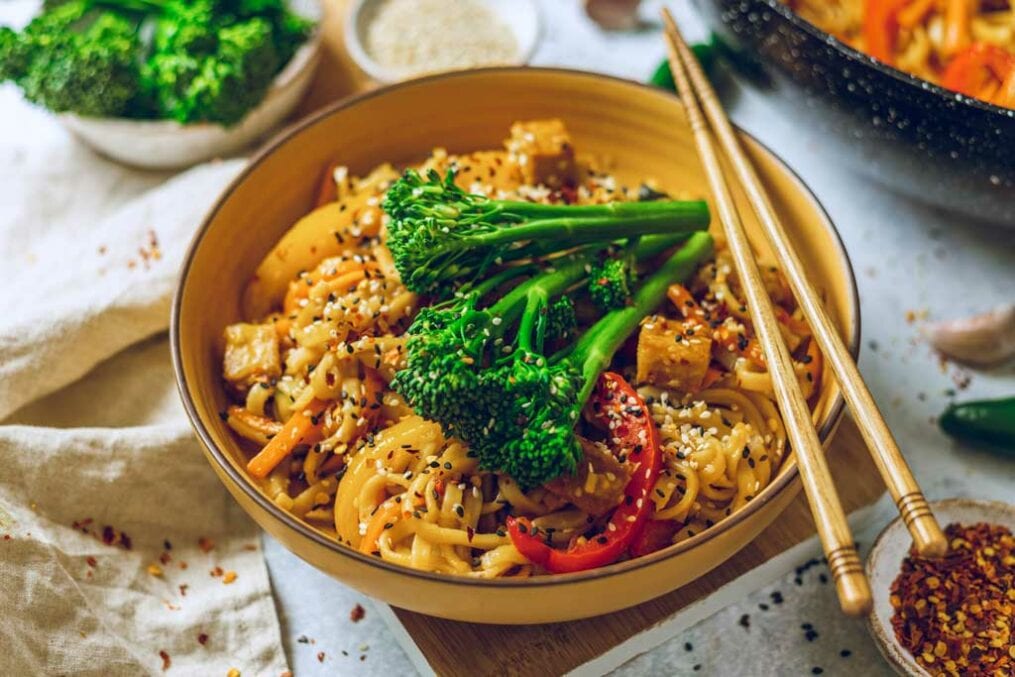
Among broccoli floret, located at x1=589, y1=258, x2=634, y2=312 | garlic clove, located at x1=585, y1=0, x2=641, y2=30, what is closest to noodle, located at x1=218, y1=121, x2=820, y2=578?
broccoli floret, located at x1=589, y1=258, x2=634, y2=312

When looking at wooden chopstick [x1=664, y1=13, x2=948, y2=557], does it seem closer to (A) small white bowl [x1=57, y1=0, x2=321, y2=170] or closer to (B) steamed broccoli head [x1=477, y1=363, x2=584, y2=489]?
(B) steamed broccoli head [x1=477, y1=363, x2=584, y2=489]

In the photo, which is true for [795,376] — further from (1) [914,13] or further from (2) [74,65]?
(2) [74,65]

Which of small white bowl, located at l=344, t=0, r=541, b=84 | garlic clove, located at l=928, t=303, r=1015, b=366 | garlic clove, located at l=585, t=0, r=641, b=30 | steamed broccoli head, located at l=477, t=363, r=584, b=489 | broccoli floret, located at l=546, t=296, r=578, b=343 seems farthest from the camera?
garlic clove, located at l=585, t=0, r=641, b=30

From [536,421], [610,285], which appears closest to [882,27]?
[610,285]

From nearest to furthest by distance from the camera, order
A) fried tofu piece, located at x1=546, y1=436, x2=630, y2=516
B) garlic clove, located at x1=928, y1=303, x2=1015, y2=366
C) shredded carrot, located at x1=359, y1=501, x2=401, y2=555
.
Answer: fried tofu piece, located at x1=546, y1=436, x2=630, y2=516, shredded carrot, located at x1=359, y1=501, x2=401, y2=555, garlic clove, located at x1=928, y1=303, x2=1015, y2=366

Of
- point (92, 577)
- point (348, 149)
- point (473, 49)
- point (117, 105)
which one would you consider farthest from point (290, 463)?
point (473, 49)

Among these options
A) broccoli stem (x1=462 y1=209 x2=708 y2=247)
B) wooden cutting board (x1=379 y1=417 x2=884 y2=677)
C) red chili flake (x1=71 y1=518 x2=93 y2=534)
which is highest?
broccoli stem (x1=462 y1=209 x2=708 y2=247)

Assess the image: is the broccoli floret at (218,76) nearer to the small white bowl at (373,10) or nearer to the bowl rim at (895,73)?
the small white bowl at (373,10)
